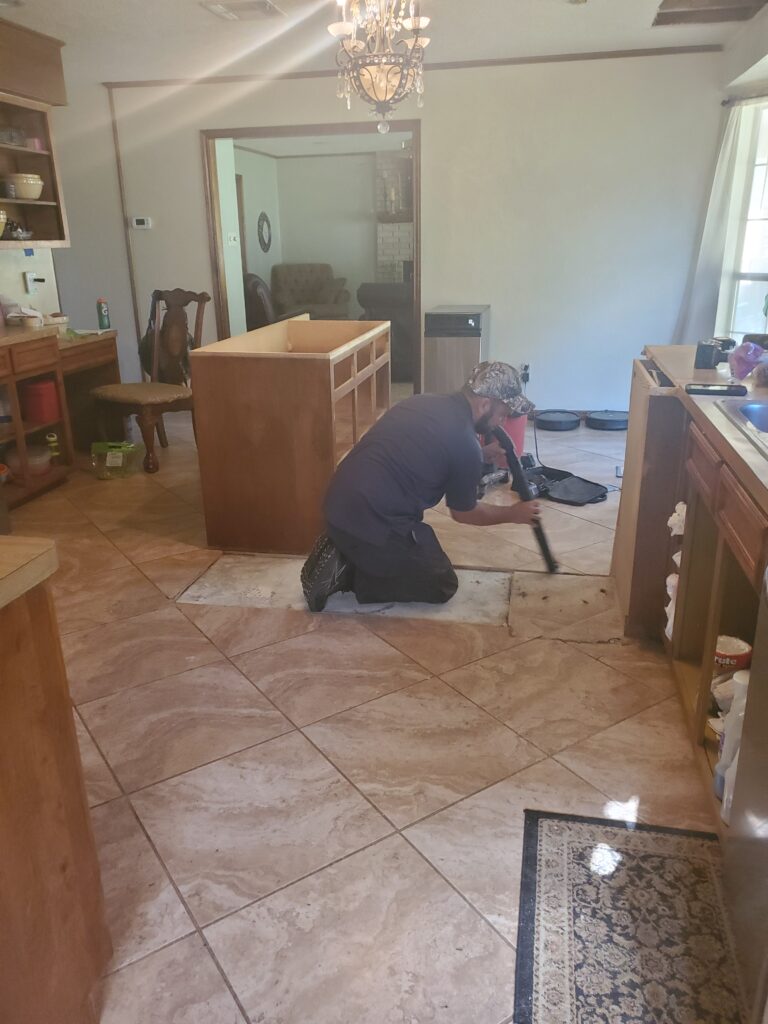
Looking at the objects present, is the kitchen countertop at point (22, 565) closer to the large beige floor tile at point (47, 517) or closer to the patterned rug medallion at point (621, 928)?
the patterned rug medallion at point (621, 928)

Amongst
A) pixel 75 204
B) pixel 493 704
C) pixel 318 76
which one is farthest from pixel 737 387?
pixel 75 204

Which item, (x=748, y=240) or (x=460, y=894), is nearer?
(x=460, y=894)

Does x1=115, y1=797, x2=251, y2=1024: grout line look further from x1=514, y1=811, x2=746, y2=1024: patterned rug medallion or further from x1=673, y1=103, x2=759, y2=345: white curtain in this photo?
x1=673, y1=103, x2=759, y2=345: white curtain

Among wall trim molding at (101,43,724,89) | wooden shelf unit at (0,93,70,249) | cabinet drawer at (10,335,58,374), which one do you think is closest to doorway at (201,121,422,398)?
wall trim molding at (101,43,724,89)

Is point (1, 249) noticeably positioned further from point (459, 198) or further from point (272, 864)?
point (272, 864)

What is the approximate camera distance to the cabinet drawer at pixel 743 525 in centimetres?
135

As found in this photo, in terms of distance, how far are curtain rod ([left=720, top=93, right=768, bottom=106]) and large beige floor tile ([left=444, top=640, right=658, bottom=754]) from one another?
12.4ft

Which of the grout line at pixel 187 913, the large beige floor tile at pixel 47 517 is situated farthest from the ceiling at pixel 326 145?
the grout line at pixel 187 913

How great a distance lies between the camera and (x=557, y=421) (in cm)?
539

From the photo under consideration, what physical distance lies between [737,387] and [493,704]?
111 centimetres

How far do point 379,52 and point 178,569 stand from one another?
2.25m

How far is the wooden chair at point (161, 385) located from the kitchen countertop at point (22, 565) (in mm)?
3262

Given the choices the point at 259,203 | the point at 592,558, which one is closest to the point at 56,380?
the point at 592,558

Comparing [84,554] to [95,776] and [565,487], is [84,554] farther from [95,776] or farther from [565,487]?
[565,487]
